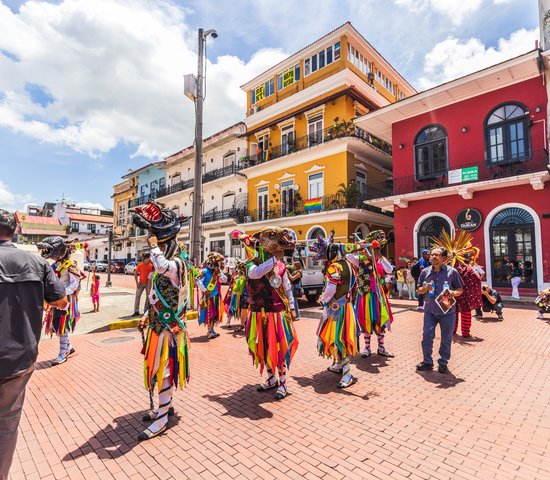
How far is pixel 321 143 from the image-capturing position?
20.0m

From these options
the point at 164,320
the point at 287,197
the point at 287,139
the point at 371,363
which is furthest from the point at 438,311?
the point at 287,139

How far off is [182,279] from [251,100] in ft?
82.6

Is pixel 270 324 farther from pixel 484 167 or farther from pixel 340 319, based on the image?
pixel 484 167

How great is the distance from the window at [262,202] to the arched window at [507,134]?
13.5 m

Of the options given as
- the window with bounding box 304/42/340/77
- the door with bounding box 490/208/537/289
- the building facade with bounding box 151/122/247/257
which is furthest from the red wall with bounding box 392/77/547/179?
the building facade with bounding box 151/122/247/257

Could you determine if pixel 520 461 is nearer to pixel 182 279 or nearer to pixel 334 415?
pixel 334 415

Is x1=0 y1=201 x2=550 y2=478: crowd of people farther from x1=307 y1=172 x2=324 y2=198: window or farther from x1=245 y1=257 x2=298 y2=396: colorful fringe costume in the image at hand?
x1=307 y1=172 x2=324 y2=198: window

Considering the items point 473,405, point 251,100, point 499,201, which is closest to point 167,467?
point 473,405

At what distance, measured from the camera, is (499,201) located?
14.1m

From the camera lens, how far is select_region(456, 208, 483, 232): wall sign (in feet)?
47.7

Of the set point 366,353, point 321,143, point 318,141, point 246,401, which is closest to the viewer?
point 246,401

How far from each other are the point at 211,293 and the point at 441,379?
478cm

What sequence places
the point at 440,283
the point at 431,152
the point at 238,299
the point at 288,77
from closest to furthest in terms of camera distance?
the point at 440,283 → the point at 238,299 → the point at 431,152 → the point at 288,77

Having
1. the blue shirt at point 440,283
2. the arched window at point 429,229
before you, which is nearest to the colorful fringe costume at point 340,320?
the blue shirt at point 440,283
